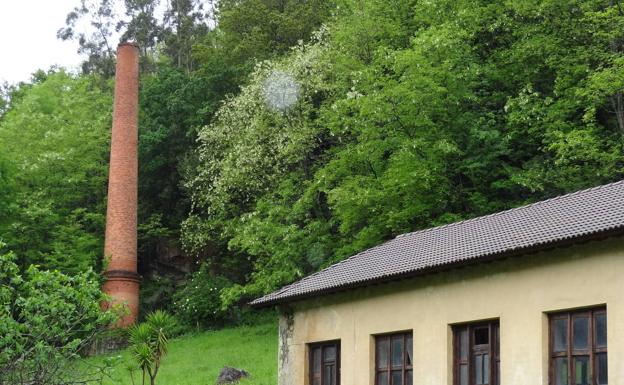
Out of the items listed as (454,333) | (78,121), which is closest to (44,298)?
(454,333)

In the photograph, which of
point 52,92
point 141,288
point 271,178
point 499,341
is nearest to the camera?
point 499,341

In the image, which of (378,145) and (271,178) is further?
(271,178)

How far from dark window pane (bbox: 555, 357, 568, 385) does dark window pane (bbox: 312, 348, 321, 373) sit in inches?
289

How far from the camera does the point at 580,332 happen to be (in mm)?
18000

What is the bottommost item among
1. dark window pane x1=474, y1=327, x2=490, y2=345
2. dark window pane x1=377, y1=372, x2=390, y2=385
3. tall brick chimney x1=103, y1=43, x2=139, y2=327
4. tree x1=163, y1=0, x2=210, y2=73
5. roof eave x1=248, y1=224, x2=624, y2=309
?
dark window pane x1=377, y1=372, x2=390, y2=385

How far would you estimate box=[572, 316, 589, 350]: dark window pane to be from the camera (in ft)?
58.5

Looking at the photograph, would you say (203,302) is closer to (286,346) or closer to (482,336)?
(286,346)

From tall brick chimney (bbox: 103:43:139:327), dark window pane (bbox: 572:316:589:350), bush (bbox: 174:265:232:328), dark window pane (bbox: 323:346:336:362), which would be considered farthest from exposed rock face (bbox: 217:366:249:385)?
dark window pane (bbox: 572:316:589:350)

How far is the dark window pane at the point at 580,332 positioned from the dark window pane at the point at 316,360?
7.72 m

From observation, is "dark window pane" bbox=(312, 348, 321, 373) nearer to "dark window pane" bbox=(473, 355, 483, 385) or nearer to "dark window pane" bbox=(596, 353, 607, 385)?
"dark window pane" bbox=(473, 355, 483, 385)

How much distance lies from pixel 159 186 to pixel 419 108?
23.3 meters

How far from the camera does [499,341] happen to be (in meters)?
19.6

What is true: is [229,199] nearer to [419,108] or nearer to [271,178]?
[271,178]

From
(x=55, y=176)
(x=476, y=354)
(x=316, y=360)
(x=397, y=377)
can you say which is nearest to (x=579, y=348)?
(x=476, y=354)
